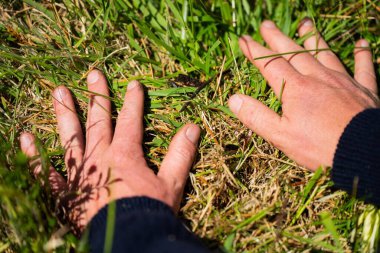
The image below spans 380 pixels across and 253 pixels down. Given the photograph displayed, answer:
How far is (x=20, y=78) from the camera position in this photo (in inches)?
92.6

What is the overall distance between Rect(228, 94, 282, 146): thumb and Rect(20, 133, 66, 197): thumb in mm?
1059

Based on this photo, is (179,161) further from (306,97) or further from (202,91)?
(306,97)

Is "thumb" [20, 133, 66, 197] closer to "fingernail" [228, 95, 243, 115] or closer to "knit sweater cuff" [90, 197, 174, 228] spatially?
"knit sweater cuff" [90, 197, 174, 228]

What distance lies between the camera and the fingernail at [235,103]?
7.30 feet

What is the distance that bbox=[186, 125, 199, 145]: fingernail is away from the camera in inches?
84.1

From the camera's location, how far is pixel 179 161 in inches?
80.5

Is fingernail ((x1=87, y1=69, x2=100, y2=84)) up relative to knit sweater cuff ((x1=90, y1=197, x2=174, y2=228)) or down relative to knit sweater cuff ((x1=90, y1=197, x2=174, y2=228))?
up

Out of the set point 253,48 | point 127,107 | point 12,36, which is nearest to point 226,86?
point 253,48

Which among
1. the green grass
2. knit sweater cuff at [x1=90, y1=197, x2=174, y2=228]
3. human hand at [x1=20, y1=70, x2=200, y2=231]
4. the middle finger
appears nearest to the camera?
knit sweater cuff at [x1=90, y1=197, x2=174, y2=228]

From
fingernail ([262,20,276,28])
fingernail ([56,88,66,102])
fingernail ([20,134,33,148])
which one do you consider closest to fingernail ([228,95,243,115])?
fingernail ([262,20,276,28])

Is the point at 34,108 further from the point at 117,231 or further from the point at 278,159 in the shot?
the point at 278,159

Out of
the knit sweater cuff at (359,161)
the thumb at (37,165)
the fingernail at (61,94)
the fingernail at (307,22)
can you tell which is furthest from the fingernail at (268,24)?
the thumb at (37,165)

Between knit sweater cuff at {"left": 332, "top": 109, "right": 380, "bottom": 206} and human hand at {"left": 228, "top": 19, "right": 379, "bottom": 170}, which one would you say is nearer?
knit sweater cuff at {"left": 332, "top": 109, "right": 380, "bottom": 206}

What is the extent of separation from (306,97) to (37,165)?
1.52 meters
